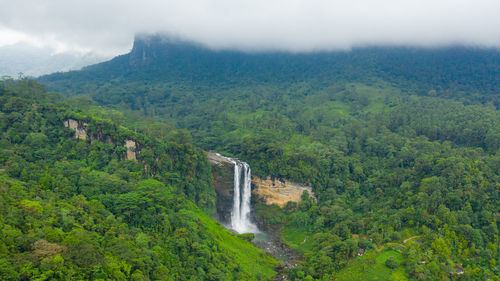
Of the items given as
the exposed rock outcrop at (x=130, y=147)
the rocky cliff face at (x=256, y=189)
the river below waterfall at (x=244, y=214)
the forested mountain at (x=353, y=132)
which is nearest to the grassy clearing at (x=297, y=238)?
the forested mountain at (x=353, y=132)

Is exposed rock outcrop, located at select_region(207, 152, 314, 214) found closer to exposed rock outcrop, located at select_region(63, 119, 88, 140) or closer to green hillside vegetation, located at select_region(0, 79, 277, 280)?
green hillside vegetation, located at select_region(0, 79, 277, 280)

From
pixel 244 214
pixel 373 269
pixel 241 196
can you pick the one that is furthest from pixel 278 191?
pixel 373 269

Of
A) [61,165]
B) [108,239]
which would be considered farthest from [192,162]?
[108,239]

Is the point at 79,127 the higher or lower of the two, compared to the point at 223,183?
higher

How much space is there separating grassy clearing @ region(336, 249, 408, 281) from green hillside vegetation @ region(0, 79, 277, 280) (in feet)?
21.8

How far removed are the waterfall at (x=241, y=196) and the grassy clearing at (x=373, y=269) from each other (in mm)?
15383

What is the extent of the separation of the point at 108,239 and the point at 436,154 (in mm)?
35018

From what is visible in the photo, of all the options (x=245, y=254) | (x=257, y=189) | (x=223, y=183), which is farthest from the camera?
(x=257, y=189)

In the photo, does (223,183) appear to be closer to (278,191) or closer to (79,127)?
(278,191)

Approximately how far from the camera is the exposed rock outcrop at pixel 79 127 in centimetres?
3350

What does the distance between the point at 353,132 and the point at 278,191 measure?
17.7 metres

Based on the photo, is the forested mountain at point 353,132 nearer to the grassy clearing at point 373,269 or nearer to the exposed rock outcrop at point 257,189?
the grassy clearing at point 373,269

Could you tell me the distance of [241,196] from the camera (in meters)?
41.9

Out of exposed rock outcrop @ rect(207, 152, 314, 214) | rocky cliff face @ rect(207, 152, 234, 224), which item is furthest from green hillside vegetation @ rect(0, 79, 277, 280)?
exposed rock outcrop @ rect(207, 152, 314, 214)
